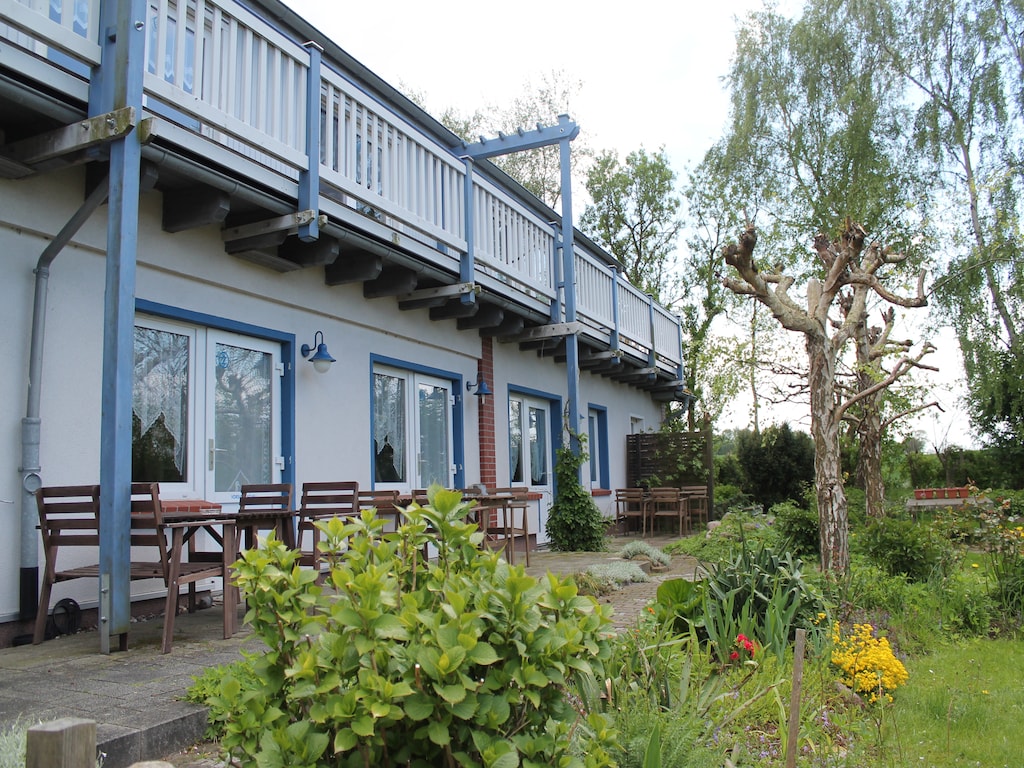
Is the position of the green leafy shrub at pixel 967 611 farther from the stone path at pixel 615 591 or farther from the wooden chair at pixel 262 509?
the wooden chair at pixel 262 509

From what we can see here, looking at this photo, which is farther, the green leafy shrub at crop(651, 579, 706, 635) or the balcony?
the balcony

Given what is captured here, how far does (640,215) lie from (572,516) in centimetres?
1837

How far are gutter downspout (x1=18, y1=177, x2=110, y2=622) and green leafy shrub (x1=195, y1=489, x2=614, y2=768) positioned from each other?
3515 mm

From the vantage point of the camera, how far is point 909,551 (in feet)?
20.9

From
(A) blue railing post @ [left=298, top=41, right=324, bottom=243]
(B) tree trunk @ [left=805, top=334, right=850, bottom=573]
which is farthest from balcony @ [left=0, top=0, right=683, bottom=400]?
(B) tree trunk @ [left=805, top=334, right=850, bottom=573]

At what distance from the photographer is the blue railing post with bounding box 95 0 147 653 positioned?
4.09 meters

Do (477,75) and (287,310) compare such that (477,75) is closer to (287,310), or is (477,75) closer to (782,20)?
(782,20)

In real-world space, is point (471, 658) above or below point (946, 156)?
below

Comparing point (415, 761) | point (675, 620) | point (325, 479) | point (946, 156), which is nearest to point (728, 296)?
point (946, 156)

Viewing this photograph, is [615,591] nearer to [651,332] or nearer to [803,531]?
[803,531]

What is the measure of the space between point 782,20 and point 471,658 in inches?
870

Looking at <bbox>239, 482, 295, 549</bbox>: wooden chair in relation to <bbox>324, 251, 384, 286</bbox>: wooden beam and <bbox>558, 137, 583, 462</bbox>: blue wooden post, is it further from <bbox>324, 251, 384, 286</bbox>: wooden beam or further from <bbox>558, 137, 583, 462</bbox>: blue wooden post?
<bbox>558, 137, 583, 462</bbox>: blue wooden post

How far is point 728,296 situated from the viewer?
78.9 feet

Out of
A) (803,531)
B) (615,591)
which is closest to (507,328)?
(803,531)
